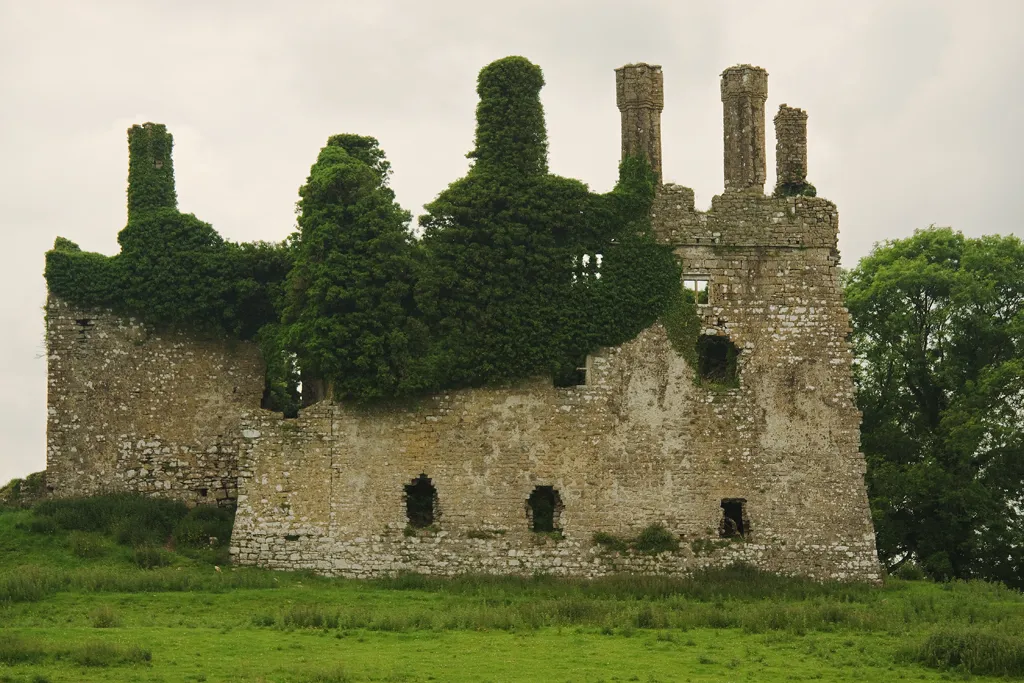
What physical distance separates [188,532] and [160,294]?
5.46 metres

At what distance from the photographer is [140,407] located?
112ft

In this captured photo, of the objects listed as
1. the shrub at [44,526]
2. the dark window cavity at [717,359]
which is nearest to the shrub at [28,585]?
the shrub at [44,526]

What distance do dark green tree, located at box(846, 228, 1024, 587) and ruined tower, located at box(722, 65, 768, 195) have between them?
9.96 m

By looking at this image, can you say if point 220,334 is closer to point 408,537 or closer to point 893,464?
point 408,537

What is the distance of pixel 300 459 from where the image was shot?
3131cm

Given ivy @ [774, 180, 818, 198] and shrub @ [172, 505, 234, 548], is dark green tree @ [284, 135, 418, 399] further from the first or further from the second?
ivy @ [774, 180, 818, 198]

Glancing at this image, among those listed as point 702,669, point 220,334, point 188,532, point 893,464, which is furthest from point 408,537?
point 893,464

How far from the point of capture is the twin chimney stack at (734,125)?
3272 centimetres

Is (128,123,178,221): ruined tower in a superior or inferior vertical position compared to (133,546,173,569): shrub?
superior

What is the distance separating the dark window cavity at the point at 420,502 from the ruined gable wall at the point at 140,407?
4.71 metres

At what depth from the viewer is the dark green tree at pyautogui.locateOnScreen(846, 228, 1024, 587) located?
125 ft

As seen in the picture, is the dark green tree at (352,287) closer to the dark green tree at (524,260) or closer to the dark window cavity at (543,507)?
the dark green tree at (524,260)

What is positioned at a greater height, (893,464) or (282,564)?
(893,464)

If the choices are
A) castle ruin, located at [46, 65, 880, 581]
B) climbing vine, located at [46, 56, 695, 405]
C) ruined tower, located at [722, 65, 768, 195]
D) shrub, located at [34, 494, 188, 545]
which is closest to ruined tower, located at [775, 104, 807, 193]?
ruined tower, located at [722, 65, 768, 195]
